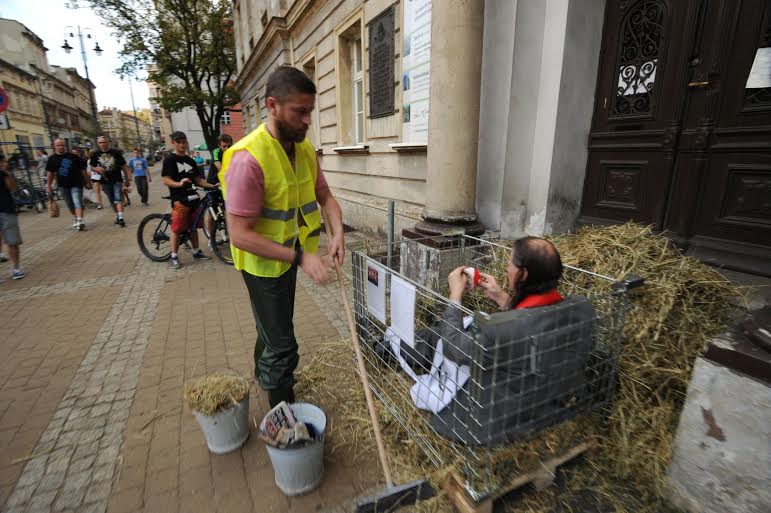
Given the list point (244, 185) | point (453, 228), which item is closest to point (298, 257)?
point (244, 185)

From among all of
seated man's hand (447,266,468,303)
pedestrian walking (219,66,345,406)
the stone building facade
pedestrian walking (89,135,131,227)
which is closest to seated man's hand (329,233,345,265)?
pedestrian walking (219,66,345,406)

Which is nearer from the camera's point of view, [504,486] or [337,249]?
[504,486]

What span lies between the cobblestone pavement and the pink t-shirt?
1.52 meters

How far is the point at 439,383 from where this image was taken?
6.99ft

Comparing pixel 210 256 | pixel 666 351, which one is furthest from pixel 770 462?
pixel 210 256

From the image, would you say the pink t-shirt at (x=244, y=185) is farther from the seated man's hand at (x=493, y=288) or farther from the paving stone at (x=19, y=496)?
the paving stone at (x=19, y=496)

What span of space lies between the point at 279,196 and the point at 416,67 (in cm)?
405

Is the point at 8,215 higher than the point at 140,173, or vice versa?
the point at 140,173

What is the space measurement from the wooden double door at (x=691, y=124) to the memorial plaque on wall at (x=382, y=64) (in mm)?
3486

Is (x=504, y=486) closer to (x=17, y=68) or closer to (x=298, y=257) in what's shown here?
(x=298, y=257)

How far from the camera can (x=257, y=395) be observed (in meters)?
2.99

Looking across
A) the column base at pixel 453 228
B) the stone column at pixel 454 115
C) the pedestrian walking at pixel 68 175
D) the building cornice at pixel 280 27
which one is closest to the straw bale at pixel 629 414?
the column base at pixel 453 228

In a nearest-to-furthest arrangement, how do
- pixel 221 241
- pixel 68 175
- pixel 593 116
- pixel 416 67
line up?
pixel 593 116 → pixel 416 67 → pixel 221 241 → pixel 68 175

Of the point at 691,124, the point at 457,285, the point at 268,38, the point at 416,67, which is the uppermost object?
the point at 268,38
